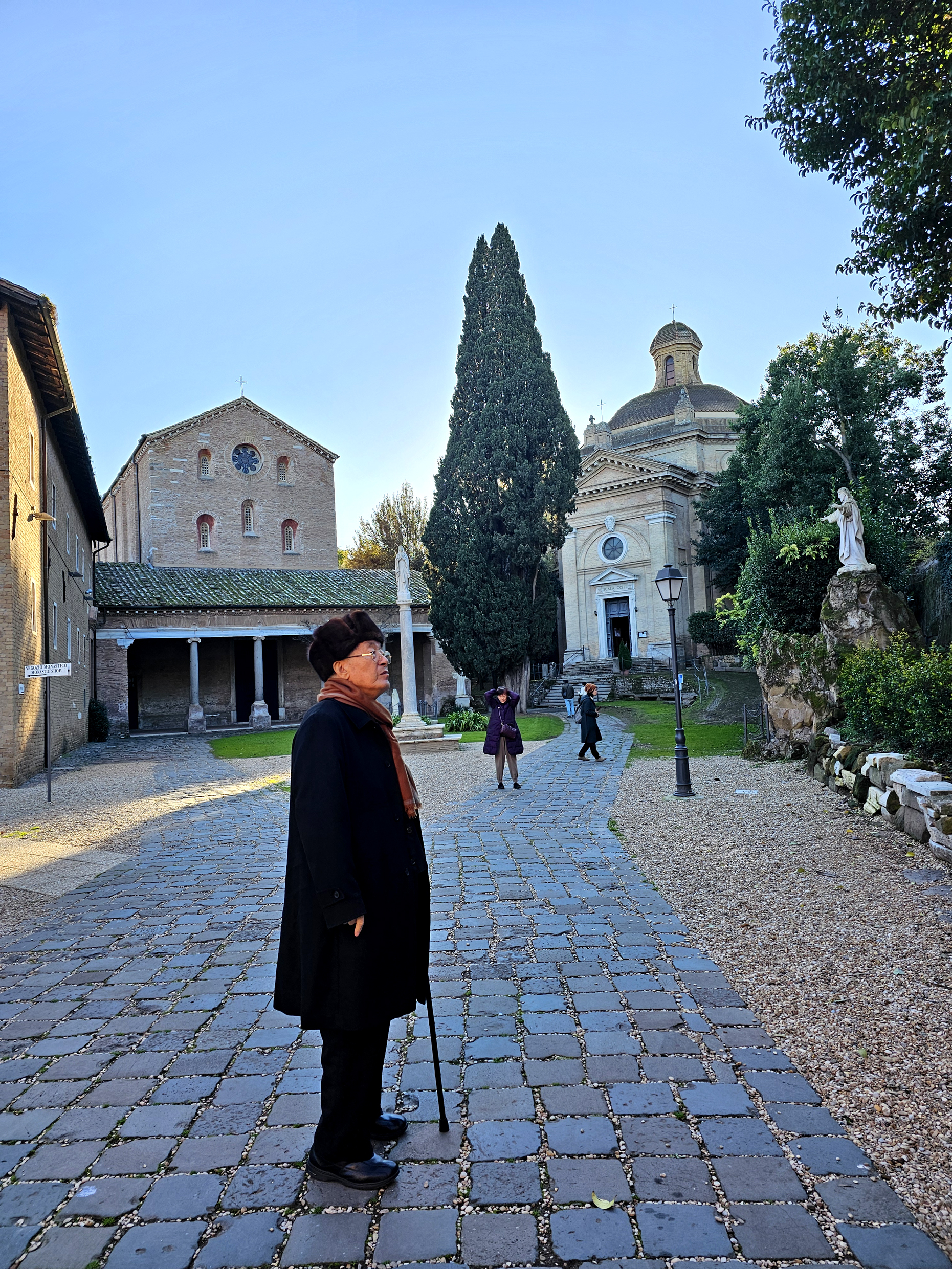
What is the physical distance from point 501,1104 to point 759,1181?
→ 3.16 feet

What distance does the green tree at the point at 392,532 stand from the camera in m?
50.0

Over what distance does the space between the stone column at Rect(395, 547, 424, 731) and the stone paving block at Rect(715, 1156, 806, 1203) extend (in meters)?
16.6

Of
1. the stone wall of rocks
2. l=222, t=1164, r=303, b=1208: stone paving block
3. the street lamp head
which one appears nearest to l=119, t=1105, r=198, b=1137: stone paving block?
l=222, t=1164, r=303, b=1208: stone paving block

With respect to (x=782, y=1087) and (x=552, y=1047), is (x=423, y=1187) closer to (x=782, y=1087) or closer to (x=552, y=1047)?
(x=552, y=1047)

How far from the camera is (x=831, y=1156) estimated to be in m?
2.72

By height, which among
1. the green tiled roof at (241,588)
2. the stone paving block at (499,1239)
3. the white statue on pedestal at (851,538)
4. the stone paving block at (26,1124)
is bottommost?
the stone paving block at (499,1239)

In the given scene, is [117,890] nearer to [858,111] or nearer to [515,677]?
[858,111]

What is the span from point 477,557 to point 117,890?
21.4 meters

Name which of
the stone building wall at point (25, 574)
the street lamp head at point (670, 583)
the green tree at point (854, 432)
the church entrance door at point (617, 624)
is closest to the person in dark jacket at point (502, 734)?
the street lamp head at point (670, 583)

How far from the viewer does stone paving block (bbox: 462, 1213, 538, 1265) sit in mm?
2297

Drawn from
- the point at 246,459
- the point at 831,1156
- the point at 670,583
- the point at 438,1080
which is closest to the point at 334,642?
the point at 438,1080

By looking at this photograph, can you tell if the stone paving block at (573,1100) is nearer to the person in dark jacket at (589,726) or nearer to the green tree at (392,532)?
the person in dark jacket at (589,726)

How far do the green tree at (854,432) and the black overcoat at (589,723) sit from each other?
35.3 ft

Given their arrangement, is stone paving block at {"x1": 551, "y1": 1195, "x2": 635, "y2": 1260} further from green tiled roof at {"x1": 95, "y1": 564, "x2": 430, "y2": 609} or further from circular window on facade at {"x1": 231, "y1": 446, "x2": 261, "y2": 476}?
circular window on facade at {"x1": 231, "y1": 446, "x2": 261, "y2": 476}
